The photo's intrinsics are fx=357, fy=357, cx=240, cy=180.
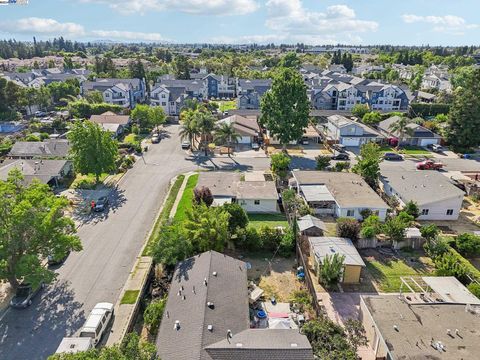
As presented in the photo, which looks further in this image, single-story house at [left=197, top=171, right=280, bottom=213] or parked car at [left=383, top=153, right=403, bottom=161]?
parked car at [left=383, top=153, right=403, bottom=161]

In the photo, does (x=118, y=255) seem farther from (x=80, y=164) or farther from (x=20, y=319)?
(x=80, y=164)

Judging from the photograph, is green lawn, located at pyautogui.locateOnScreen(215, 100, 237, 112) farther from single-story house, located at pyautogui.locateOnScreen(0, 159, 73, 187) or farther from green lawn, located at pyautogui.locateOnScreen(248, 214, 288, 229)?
green lawn, located at pyautogui.locateOnScreen(248, 214, 288, 229)

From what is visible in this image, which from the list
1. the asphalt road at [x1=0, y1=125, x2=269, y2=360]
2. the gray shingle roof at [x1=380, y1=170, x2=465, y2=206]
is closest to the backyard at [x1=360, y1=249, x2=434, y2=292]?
the gray shingle roof at [x1=380, y1=170, x2=465, y2=206]

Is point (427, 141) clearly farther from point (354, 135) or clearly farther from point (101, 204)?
point (101, 204)

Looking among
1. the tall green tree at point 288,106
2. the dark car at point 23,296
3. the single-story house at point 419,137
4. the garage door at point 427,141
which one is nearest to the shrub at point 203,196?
the dark car at point 23,296

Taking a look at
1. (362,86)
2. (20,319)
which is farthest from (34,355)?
(362,86)
